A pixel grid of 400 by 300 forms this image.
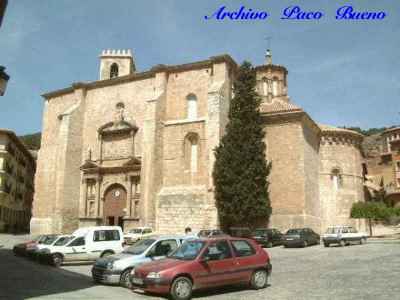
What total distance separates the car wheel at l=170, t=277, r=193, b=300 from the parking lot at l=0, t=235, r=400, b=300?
0.56 meters

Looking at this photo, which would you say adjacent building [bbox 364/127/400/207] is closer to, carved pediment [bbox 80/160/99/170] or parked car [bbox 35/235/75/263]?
carved pediment [bbox 80/160/99/170]

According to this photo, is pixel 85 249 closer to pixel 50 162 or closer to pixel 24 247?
pixel 24 247

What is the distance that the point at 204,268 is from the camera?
892cm

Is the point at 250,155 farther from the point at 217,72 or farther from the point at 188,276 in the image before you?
the point at 188,276

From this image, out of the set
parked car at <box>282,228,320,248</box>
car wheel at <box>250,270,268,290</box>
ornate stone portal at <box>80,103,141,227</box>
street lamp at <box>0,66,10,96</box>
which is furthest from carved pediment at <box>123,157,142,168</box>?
street lamp at <box>0,66,10,96</box>

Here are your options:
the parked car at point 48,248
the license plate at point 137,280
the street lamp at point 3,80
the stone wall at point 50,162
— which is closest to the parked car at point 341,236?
the parked car at point 48,248

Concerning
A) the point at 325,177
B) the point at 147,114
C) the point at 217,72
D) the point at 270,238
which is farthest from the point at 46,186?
the point at 325,177

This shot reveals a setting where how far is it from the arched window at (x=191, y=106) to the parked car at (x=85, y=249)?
14.7 m

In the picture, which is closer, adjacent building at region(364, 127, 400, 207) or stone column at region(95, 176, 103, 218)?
stone column at region(95, 176, 103, 218)

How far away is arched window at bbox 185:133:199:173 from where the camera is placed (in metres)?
27.7

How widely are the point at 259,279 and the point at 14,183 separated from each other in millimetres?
41126

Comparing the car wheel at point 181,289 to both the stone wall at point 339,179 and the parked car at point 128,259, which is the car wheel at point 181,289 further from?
the stone wall at point 339,179

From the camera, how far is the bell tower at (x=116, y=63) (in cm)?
3684

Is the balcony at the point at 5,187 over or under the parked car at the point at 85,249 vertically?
over
